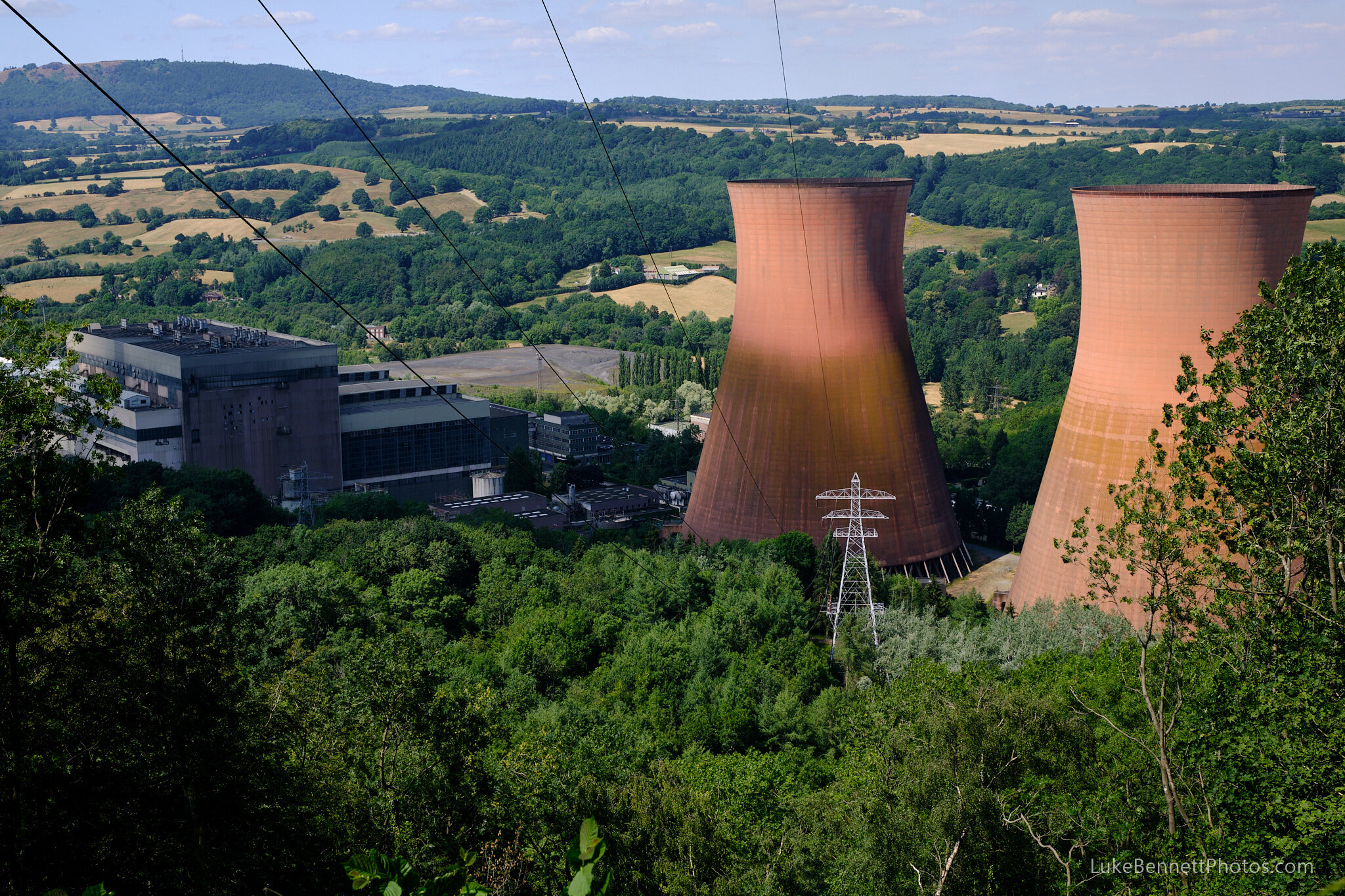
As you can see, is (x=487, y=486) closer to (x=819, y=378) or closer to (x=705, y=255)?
(x=819, y=378)

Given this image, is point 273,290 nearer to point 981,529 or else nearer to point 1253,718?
point 981,529

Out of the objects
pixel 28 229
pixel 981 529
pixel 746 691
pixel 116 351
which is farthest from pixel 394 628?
pixel 28 229

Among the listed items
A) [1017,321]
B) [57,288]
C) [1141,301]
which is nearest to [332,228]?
[57,288]

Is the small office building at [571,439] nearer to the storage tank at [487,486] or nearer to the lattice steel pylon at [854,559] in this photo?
the storage tank at [487,486]

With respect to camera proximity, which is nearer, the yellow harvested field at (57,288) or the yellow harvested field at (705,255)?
the yellow harvested field at (57,288)

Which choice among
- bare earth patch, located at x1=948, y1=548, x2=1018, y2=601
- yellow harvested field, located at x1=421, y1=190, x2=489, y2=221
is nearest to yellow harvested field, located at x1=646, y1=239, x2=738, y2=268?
yellow harvested field, located at x1=421, y1=190, x2=489, y2=221

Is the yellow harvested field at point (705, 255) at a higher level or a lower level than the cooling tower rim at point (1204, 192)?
lower

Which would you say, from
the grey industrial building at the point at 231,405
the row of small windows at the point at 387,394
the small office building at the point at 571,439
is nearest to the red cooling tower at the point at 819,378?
the grey industrial building at the point at 231,405

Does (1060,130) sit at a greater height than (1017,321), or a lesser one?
greater
